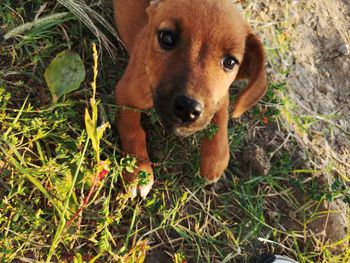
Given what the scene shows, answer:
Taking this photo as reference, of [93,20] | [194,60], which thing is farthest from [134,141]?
[93,20]

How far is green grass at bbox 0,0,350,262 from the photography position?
102 inches

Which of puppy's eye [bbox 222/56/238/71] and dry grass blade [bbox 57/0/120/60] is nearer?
puppy's eye [bbox 222/56/238/71]

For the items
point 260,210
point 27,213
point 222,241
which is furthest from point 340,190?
point 27,213

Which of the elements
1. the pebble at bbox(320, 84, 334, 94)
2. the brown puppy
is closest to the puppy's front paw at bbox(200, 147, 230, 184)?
the brown puppy

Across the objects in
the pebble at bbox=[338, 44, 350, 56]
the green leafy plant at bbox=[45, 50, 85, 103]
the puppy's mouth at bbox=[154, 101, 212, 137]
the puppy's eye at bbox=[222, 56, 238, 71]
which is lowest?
the pebble at bbox=[338, 44, 350, 56]

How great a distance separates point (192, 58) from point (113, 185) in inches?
37.3

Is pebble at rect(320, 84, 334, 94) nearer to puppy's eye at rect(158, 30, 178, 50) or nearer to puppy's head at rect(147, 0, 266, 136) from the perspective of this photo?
puppy's head at rect(147, 0, 266, 136)

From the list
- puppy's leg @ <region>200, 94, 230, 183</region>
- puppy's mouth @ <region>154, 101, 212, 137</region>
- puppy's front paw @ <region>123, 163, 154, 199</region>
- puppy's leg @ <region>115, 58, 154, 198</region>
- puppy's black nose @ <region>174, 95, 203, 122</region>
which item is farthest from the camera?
puppy's leg @ <region>200, 94, 230, 183</region>

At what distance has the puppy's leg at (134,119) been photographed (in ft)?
9.50

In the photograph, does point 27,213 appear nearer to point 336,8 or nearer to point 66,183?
point 66,183

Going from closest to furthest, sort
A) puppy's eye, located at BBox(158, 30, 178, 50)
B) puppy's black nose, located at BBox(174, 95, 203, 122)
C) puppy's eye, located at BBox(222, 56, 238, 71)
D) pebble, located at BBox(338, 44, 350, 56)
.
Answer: puppy's black nose, located at BBox(174, 95, 203, 122) → puppy's eye, located at BBox(158, 30, 178, 50) → puppy's eye, located at BBox(222, 56, 238, 71) → pebble, located at BBox(338, 44, 350, 56)

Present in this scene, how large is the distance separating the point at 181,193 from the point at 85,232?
715 mm

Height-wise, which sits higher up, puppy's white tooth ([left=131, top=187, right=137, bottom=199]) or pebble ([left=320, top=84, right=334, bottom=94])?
pebble ([left=320, top=84, right=334, bottom=94])

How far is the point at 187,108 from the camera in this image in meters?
2.29
